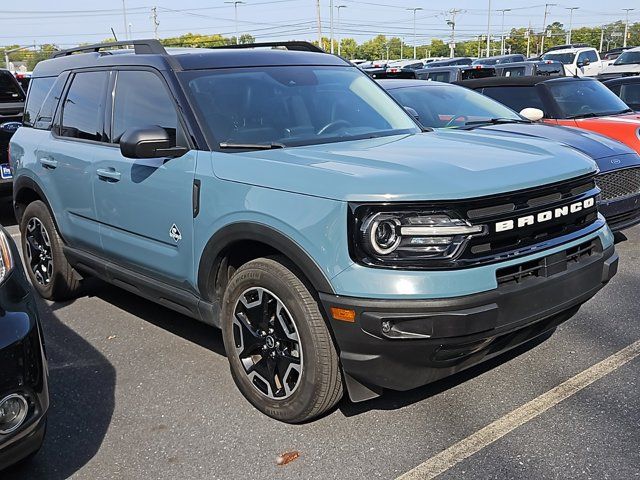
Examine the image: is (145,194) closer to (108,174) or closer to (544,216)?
(108,174)

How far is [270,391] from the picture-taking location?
339cm

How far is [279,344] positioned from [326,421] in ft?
1.54

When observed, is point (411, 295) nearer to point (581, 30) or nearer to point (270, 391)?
point (270, 391)

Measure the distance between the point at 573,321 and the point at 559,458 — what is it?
5.96 ft

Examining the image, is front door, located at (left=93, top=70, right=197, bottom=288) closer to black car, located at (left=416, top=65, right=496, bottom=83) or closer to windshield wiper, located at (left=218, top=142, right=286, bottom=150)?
windshield wiper, located at (left=218, top=142, right=286, bottom=150)

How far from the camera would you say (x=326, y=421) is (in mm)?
3396

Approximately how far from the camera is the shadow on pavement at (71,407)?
3.09 metres

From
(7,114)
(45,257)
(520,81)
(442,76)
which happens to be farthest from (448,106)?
(442,76)

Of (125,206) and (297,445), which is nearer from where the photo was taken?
(297,445)

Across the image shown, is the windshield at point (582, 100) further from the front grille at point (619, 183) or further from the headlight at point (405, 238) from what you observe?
the headlight at point (405, 238)


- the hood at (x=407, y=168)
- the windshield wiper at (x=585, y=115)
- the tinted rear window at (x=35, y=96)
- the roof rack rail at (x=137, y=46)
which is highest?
the roof rack rail at (x=137, y=46)

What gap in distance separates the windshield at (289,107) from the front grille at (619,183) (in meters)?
2.32

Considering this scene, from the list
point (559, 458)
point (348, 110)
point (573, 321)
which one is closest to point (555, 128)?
point (573, 321)

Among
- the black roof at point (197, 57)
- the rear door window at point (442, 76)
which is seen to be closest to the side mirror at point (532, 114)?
the black roof at point (197, 57)
